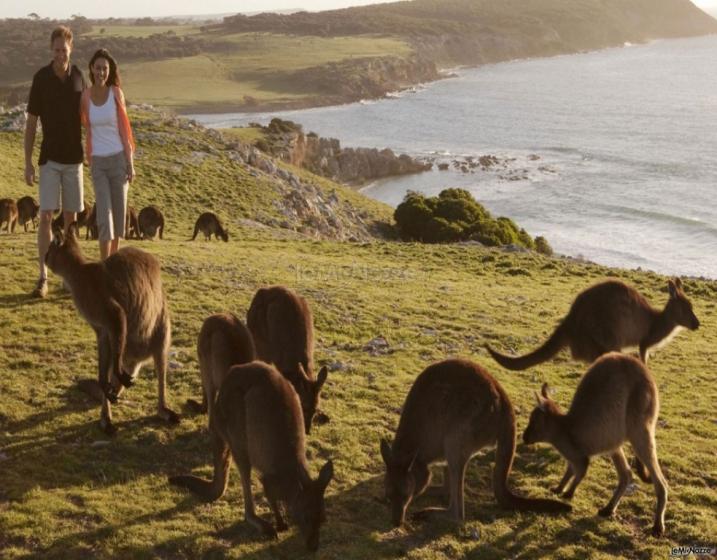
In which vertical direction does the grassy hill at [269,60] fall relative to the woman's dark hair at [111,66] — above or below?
above

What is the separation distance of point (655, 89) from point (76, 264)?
137420 mm

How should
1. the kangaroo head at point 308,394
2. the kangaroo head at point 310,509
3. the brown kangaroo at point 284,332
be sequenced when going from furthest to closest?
the brown kangaroo at point 284,332
the kangaroo head at point 308,394
the kangaroo head at point 310,509

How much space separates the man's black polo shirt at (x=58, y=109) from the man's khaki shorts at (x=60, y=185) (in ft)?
0.38

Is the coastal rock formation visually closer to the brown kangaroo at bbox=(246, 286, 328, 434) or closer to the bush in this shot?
the bush

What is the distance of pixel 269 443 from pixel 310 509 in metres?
0.66

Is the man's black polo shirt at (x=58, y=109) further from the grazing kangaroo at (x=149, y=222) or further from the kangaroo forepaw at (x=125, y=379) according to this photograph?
the grazing kangaroo at (x=149, y=222)

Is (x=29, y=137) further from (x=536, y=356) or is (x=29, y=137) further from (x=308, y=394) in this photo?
(x=536, y=356)

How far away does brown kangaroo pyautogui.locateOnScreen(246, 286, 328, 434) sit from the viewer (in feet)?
28.3

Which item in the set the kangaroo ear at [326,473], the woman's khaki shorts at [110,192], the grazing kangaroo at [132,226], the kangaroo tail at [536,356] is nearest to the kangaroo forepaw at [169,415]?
the kangaroo ear at [326,473]

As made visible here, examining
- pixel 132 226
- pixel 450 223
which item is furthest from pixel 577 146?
pixel 132 226

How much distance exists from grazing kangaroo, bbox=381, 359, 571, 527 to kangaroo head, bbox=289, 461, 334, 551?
96 centimetres

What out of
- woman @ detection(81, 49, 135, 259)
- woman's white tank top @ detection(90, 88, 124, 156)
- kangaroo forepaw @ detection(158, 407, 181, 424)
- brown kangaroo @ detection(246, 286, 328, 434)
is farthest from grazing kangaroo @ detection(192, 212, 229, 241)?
kangaroo forepaw @ detection(158, 407, 181, 424)

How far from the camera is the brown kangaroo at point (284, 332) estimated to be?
8.64 metres

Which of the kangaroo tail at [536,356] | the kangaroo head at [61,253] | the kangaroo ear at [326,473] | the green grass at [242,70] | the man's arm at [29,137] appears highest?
the green grass at [242,70]
